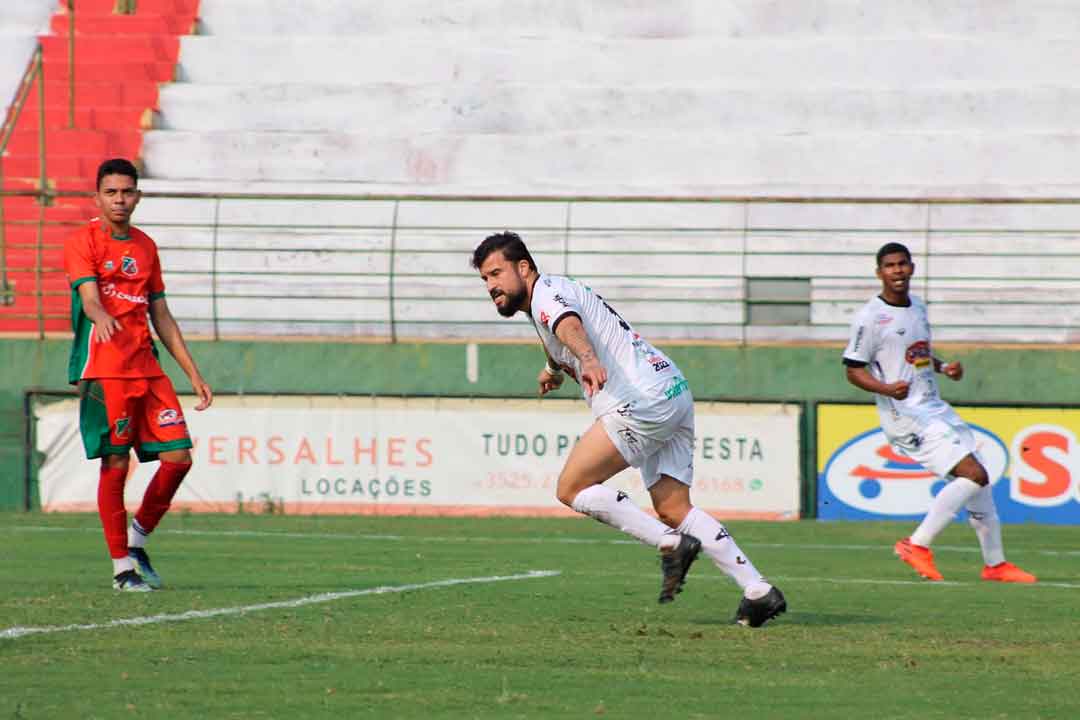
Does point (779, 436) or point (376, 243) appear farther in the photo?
point (376, 243)

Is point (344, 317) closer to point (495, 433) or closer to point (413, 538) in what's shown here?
point (495, 433)

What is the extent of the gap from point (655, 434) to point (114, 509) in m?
2.93

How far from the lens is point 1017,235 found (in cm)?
1975

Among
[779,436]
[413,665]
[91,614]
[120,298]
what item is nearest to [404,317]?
[779,436]

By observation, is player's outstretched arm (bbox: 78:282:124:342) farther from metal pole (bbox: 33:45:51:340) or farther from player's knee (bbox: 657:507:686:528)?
metal pole (bbox: 33:45:51:340)

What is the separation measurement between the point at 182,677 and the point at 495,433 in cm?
1101

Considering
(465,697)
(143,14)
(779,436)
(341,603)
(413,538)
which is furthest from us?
(143,14)

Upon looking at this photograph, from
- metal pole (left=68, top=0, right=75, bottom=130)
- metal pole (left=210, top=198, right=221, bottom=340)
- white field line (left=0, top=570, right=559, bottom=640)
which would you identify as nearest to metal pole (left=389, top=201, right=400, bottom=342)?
metal pole (left=210, top=198, right=221, bottom=340)

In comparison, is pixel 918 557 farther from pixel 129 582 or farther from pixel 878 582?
pixel 129 582

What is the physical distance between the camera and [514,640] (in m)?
7.27

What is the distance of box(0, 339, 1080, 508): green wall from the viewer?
17.5 m

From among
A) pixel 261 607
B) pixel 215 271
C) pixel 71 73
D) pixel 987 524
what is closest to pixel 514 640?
pixel 261 607

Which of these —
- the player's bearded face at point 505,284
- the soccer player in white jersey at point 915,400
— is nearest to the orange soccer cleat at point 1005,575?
the soccer player in white jersey at point 915,400

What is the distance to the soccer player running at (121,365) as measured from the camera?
9.02 m
